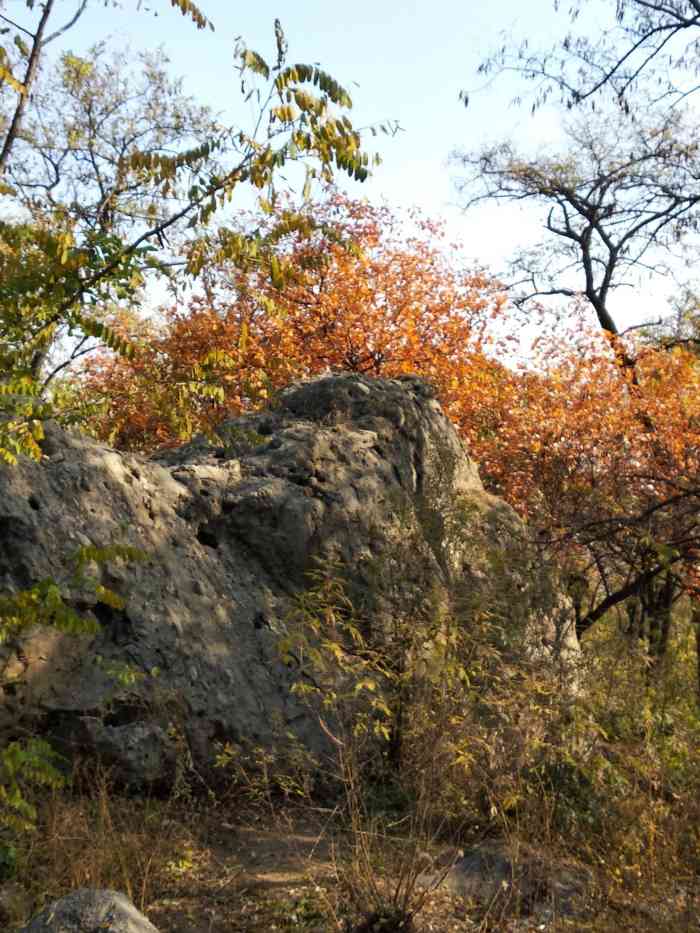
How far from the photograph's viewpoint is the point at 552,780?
18.1 feet

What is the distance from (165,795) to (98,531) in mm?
1639

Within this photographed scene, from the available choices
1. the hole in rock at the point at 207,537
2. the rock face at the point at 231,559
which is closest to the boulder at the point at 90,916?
→ the rock face at the point at 231,559

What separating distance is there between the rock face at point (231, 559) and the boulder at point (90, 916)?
148cm

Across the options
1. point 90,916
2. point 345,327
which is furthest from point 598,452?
point 90,916

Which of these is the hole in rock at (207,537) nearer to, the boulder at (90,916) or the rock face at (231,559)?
the rock face at (231,559)

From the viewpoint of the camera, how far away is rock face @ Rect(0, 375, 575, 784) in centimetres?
521

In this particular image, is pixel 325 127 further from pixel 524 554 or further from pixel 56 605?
pixel 524 554

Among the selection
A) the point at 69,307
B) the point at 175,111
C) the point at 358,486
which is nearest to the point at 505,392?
the point at 358,486

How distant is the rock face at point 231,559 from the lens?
5.21m

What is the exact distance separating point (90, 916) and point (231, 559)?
3.09m

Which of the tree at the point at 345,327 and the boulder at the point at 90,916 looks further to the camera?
the tree at the point at 345,327

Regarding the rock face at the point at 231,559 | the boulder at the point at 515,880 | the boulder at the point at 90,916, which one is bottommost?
the boulder at the point at 515,880

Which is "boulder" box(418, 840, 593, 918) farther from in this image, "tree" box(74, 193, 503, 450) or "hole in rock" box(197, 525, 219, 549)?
"tree" box(74, 193, 503, 450)

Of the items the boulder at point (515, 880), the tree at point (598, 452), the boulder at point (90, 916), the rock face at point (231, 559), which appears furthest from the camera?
the tree at point (598, 452)
